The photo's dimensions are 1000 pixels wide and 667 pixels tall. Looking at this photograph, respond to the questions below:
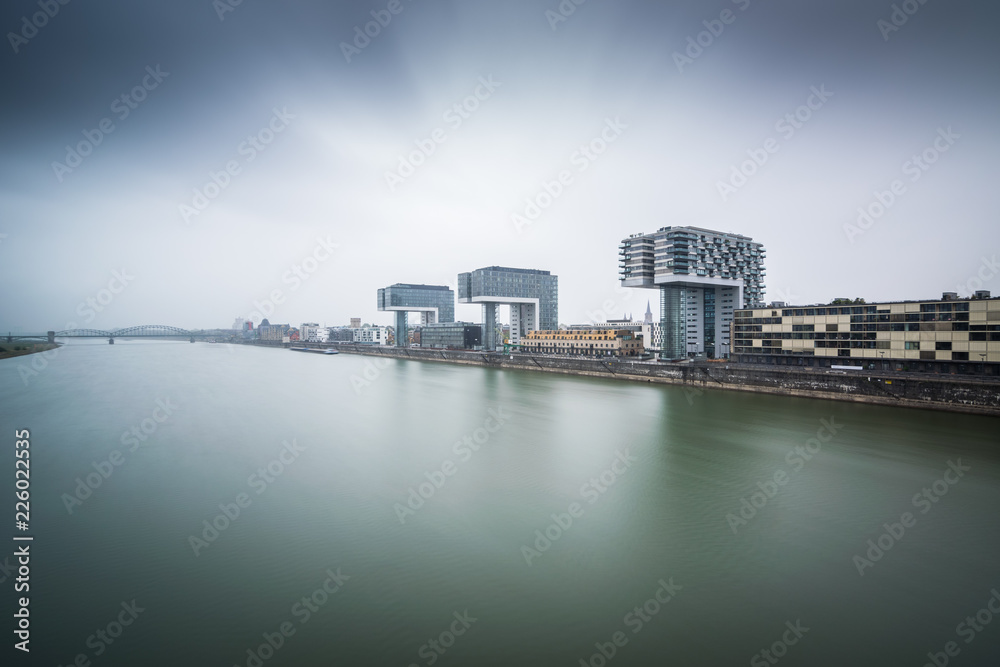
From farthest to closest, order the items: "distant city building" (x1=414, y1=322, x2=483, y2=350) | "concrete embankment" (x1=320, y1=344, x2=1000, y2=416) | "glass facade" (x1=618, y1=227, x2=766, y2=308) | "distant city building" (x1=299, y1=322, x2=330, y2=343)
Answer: "distant city building" (x1=299, y1=322, x2=330, y2=343) → "distant city building" (x1=414, y1=322, x2=483, y2=350) → "glass facade" (x1=618, y1=227, x2=766, y2=308) → "concrete embankment" (x1=320, y1=344, x2=1000, y2=416)

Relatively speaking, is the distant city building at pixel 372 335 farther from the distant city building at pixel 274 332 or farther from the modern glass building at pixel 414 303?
the distant city building at pixel 274 332

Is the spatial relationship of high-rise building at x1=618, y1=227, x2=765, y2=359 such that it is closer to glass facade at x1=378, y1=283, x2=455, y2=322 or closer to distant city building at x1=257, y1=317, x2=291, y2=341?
glass facade at x1=378, y1=283, x2=455, y2=322

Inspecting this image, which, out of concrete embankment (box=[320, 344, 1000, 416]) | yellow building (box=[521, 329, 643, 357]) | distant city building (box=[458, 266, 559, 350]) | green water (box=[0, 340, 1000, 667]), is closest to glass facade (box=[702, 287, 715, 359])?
yellow building (box=[521, 329, 643, 357])

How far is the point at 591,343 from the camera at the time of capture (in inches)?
1363

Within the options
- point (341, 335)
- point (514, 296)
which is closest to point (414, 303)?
point (514, 296)

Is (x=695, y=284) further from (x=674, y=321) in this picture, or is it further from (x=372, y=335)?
(x=372, y=335)

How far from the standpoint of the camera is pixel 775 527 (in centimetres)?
615

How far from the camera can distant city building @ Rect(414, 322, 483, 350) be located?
161 feet

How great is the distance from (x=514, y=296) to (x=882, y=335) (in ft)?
104

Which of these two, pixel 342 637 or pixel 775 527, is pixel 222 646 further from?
pixel 775 527

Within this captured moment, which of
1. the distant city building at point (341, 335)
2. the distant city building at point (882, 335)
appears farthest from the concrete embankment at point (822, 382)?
the distant city building at point (341, 335)

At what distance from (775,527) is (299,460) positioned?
28.0 feet

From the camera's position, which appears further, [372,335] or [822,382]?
→ [372,335]

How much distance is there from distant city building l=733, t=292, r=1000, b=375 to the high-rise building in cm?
686
